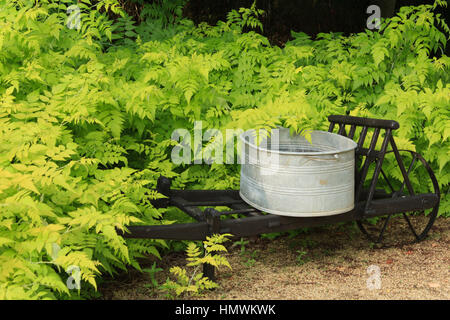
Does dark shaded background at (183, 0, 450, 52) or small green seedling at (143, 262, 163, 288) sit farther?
dark shaded background at (183, 0, 450, 52)

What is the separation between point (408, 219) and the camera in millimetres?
4582

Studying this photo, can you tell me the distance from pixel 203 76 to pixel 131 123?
762 mm

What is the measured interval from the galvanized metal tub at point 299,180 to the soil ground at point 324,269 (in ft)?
1.77

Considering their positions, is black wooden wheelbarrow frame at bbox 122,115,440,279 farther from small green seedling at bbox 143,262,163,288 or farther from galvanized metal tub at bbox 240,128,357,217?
small green seedling at bbox 143,262,163,288

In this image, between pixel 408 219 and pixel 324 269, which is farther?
pixel 408 219

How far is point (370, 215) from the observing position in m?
3.96

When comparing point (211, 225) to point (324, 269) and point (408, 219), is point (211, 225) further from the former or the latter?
point (408, 219)

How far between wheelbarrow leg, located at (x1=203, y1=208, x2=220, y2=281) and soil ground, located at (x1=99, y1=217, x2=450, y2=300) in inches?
5.1

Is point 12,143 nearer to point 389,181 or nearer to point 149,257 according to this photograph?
point 149,257

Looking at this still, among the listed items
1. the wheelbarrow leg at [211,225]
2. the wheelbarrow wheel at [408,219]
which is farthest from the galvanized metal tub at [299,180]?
the wheelbarrow wheel at [408,219]

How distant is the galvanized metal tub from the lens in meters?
3.47

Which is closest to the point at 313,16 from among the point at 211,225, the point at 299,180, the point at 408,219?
the point at 408,219

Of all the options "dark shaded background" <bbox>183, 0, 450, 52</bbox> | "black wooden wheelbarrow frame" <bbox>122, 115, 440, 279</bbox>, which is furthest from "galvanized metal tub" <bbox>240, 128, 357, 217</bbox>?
"dark shaded background" <bbox>183, 0, 450, 52</bbox>

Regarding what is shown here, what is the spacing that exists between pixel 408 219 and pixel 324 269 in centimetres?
115
